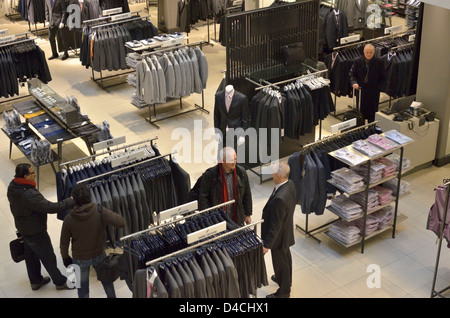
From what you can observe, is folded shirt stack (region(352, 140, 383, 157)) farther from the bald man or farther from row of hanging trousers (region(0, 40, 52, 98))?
row of hanging trousers (region(0, 40, 52, 98))

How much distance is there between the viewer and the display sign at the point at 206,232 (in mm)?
5770

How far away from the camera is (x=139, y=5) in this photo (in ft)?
59.6

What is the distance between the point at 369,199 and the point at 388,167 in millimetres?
452

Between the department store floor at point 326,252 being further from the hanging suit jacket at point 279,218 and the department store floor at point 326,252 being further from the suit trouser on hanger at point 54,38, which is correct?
the suit trouser on hanger at point 54,38

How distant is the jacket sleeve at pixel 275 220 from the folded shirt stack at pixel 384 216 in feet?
6.48

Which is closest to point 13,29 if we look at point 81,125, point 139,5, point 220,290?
point 139,5

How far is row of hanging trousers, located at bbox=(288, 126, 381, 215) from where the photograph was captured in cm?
772

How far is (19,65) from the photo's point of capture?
38.7 ft

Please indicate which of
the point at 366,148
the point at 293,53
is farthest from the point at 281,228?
the point at 293,53

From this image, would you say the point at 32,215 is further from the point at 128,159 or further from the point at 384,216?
the point at 384,216

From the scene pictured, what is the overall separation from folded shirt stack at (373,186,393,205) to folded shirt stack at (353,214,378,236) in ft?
0.77

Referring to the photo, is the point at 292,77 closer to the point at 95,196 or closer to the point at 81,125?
the point at 81,125

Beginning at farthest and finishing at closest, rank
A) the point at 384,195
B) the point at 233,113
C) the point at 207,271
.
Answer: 1. the point at 233,113
2. the point at 384,195
3. the point at 207,271

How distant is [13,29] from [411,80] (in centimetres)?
1053
